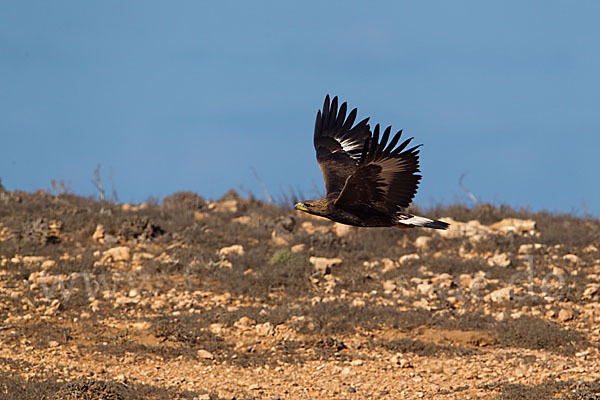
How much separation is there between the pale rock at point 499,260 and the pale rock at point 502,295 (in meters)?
1.38

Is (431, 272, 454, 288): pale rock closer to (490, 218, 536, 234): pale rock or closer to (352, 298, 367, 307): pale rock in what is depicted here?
(352, 298, 367, 307): pale rock

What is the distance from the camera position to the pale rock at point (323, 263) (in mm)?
14436

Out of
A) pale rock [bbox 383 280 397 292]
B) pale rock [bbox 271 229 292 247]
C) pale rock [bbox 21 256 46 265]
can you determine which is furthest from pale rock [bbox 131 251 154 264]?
pale rock [bbox 383 280 397 292]

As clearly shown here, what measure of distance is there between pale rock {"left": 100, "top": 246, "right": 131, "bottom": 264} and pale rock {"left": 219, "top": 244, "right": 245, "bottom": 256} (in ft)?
5.86

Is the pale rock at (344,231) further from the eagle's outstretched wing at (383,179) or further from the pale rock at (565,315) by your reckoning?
the eagle's outstretched wing at (383,179)

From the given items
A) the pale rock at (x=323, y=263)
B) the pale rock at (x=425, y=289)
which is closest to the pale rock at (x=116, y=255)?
the pale rock at (x=323, y=263)

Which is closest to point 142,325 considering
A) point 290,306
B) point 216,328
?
point 216,328

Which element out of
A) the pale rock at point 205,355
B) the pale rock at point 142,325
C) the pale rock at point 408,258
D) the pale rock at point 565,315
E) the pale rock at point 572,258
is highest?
the pale rock at point 408,258

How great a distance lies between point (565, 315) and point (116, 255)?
8.15 m

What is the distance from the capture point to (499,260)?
1468 centimetres

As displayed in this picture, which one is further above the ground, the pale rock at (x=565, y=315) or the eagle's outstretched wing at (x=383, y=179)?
the eagle's outstretched wing at (x=383, y=179)

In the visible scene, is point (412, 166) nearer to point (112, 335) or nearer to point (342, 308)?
point (342, 308)

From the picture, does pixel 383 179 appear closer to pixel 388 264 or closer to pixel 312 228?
pixel 388 264

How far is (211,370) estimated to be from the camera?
35.0ft
